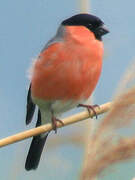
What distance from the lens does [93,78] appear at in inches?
33.0

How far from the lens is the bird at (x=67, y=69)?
831 millimetres

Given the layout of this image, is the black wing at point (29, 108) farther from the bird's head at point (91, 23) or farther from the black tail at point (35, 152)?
the bird's head at point (91, 23)

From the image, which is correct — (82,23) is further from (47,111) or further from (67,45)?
(47,111)

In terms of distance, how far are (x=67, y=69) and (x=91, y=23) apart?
0.53ft

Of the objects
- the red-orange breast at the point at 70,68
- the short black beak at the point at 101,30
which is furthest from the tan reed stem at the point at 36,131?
the short black beak at the point at 101,30

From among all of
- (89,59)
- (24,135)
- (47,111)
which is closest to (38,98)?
(47,111)

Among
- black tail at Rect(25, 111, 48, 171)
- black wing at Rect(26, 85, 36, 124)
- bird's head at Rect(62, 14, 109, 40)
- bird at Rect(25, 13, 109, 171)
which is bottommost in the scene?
black tail at Rect(25, 111, 48, 171)

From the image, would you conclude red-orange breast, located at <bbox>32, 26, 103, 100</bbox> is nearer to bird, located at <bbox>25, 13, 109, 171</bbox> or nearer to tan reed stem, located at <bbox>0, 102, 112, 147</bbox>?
bird, located at <bbox>25, 13, 109, 171</bbox>

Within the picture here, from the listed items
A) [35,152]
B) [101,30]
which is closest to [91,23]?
[101,30]

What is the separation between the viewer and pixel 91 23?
934mm

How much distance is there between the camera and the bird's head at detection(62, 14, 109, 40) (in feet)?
3.01

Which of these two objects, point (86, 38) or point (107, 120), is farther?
point (86, 38)

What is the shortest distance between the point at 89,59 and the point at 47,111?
223 millimetres

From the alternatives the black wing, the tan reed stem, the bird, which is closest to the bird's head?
the bird
